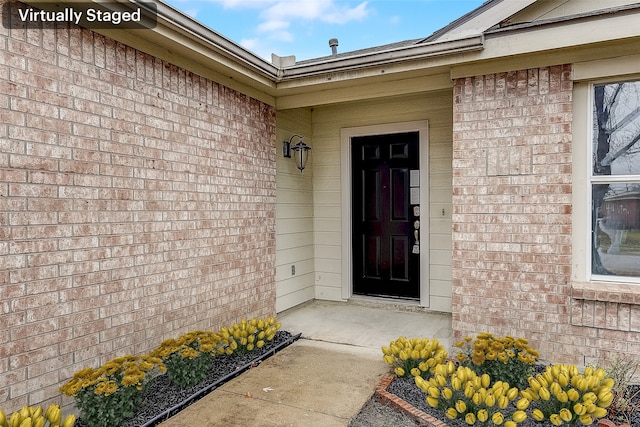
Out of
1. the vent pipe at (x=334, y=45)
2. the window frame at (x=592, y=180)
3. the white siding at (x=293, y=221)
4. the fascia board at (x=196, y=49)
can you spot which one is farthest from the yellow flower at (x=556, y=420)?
the vent pipe at (x=334, y=45)

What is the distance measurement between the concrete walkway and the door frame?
494 mm

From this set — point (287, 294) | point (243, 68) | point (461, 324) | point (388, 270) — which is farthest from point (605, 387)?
point (243, 68)

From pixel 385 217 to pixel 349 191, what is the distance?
0.56 meters

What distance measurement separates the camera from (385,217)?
4883mm

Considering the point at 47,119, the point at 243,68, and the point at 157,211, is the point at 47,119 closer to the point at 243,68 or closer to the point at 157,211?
the point at 157,211

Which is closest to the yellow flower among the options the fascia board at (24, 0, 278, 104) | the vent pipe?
the fascia board at (24, 0, 278, 104)

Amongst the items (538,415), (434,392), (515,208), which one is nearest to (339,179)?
(515,208)

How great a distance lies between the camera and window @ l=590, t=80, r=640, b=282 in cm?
289

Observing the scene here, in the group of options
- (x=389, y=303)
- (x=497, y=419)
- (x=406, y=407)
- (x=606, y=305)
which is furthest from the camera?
(x=389, y=303)

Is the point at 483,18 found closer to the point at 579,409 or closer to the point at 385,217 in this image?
the point at 385,217

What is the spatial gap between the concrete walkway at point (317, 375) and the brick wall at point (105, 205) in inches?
28.4

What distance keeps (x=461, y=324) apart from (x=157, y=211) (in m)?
2.66

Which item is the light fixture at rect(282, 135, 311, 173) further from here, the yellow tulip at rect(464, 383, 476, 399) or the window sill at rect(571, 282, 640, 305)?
the yellow tulip at rect(464, 383, 476, 399)

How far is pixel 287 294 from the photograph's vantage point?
4.64 meters
